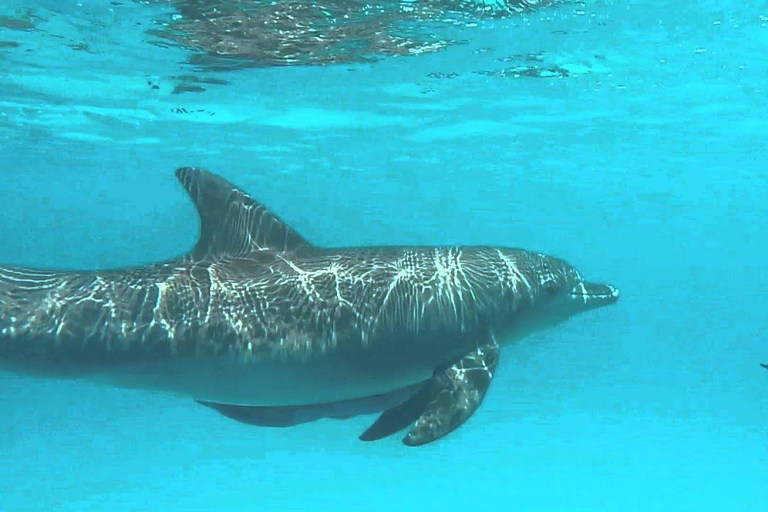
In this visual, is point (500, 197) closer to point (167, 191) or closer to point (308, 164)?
point (308, 164)

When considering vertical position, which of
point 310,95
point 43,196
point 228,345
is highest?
point 228,345

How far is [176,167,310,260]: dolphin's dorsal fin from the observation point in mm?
8758

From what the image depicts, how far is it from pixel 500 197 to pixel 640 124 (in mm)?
34346

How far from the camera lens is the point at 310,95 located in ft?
86.0

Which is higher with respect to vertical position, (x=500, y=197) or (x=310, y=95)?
(x=310, y=95)

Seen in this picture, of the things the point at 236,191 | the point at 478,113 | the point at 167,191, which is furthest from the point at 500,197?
the point at 236,191

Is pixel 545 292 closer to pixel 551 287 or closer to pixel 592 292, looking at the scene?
pixel 551 287

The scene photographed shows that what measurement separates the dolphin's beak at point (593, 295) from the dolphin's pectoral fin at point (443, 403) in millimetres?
1936

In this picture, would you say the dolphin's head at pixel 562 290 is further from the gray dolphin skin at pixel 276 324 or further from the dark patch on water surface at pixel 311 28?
the dark patch on water surface at pixel 311 28

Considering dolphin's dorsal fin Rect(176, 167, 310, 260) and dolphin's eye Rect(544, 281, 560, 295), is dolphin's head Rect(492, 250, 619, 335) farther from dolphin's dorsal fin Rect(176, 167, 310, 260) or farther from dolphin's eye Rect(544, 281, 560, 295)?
dolphin's dorsal fin Rect(176, 167, 310, 260)

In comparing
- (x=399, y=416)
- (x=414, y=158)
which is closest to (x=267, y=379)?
(x=399, y=416)

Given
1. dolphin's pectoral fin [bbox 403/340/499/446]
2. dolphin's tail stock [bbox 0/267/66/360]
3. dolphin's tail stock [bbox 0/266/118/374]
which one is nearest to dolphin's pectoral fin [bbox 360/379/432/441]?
dolphin's pectoral fin [bbox 403/340/499/446]

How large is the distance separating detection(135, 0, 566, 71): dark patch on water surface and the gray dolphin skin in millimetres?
8628

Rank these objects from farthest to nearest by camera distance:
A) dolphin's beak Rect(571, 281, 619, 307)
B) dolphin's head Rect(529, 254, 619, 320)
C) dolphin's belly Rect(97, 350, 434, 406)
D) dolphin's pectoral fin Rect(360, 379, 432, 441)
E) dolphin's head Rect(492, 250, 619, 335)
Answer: dolphin's beak Rect(571, 281, 619, 307) < dolphin's head Rect(529, 254, 619, 320) < dolphin's head Rect(492, 250, 619, 335) < dolphin's pectoral fin Rect(360, 379, 432, 441) < dolphin's belly Rect(97, 350, 434, 406)
